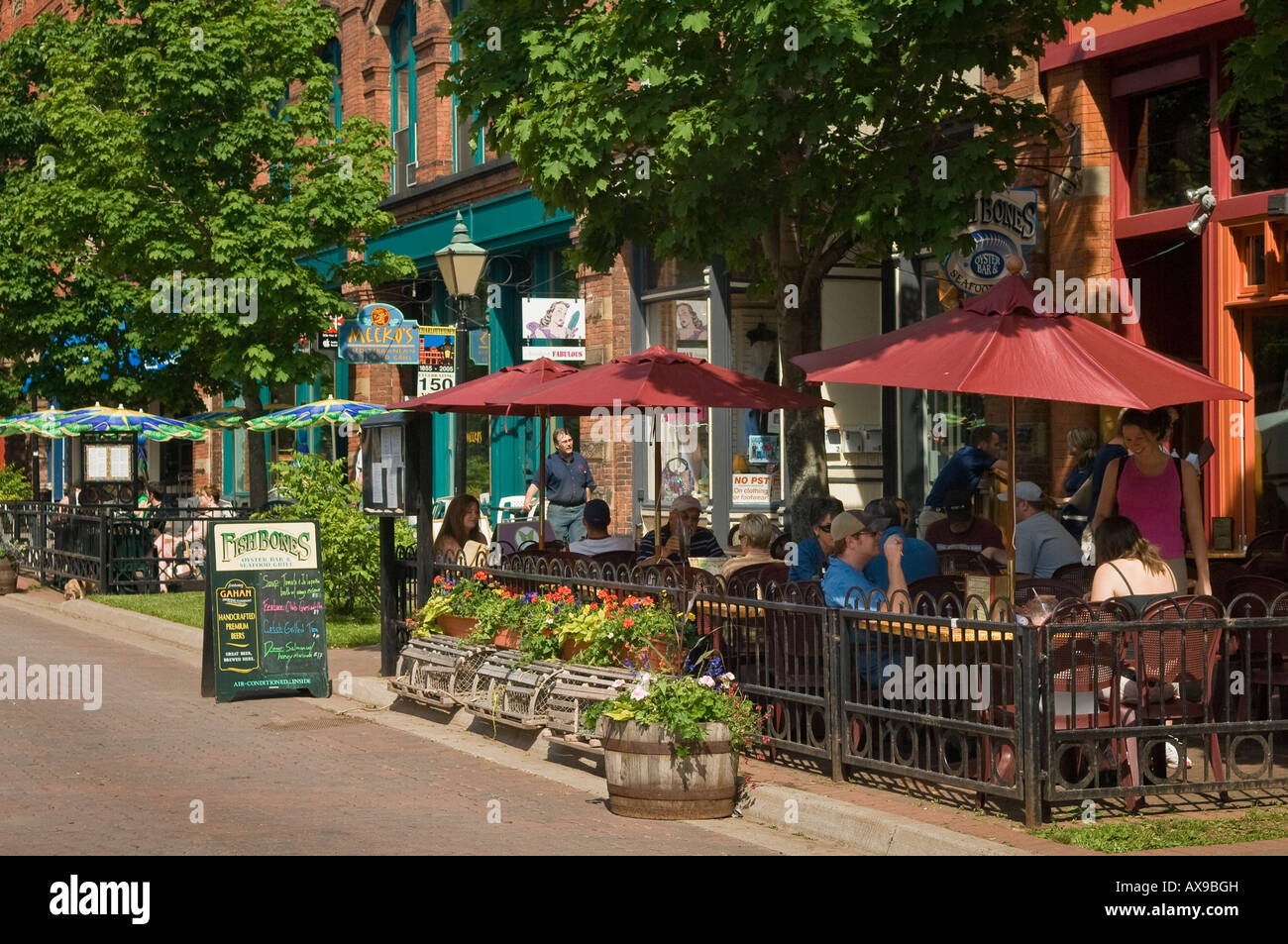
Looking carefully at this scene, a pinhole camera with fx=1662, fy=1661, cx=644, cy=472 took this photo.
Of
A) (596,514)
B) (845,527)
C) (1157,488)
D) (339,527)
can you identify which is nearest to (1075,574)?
(1157,488)

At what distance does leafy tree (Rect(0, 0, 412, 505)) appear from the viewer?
2086 centimetres

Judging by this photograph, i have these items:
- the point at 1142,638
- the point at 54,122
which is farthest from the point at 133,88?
the point at 1142,638

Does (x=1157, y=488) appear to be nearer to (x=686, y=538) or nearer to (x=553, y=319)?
(x=686, y=538)

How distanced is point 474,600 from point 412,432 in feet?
5.93

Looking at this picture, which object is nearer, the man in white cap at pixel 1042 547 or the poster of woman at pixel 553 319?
→ the man in white cap at pixel 1042 547

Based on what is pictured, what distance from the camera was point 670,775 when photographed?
821cm

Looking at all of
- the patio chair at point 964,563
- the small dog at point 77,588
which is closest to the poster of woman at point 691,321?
the small dog at point 77,588

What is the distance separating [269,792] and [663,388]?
480cm

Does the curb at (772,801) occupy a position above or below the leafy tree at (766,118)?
below

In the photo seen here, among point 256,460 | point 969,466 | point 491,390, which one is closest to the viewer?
point 969,466

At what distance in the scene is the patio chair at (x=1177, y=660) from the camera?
7711mm

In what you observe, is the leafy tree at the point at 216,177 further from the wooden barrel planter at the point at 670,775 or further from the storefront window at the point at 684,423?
the wooden barrel planter at the point at 670,775

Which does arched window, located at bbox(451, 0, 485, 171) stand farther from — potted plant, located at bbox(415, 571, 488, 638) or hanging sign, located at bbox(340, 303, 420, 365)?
potted plant, located at bbox(415, 571, 488, 638)

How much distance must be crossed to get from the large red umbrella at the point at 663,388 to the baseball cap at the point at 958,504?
1257 millimetres
